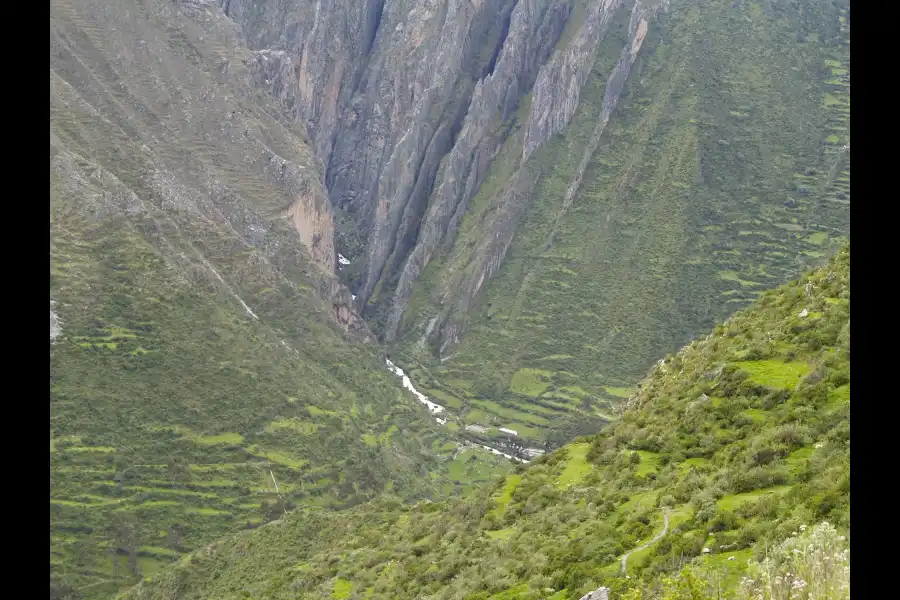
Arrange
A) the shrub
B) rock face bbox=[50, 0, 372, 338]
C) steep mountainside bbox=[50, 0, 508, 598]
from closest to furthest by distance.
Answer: the shrub < steep mountainside bbox=[50, 0, 508, 598] < rock face bbox=[50, 0, 372, 338]

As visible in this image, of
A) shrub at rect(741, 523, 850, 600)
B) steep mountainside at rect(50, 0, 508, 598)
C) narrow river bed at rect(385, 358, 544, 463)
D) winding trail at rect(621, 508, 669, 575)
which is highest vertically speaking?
shrub at rect(741, 523, 850, 600)

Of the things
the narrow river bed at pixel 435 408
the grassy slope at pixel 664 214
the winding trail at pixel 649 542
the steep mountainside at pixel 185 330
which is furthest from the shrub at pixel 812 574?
the grassy slope at pixel 664 214

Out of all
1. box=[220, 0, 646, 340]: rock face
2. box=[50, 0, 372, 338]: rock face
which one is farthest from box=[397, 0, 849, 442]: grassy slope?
box=[50, 0, 372, 338]: rock face

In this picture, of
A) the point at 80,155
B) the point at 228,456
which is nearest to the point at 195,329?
the point at 228,456

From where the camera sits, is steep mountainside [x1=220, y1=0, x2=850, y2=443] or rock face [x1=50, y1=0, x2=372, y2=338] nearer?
rock face [x1=50, y1=0, x2=372, y2=338]

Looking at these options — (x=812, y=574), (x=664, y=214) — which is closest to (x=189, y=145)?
(x=664, y=214)

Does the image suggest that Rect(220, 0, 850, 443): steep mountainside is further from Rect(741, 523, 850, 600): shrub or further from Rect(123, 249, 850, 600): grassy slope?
Rect(741, 523, 850, 600): shrub

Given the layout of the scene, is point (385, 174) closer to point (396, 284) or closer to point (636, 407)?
point (396, 284)

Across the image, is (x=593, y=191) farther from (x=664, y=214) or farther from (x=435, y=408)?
(x=435, y=408)
